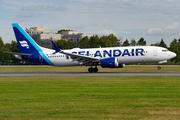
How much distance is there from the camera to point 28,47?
144ft

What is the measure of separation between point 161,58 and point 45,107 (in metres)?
29.8

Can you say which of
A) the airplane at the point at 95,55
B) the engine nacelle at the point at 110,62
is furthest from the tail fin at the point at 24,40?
the engine nacelle at the point at 110,62

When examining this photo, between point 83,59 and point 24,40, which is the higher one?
point 24,40

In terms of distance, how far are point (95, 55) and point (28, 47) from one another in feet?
39.1

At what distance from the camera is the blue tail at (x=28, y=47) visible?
43.5 m

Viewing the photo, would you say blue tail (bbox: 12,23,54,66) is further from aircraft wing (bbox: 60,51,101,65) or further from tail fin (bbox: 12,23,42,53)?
aircraft wing (bbox: 60,51,101,65)

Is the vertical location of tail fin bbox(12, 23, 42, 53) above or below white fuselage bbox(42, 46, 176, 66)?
above

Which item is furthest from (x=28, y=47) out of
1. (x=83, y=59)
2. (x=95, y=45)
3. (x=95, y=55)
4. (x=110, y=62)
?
(x=95, y=45)

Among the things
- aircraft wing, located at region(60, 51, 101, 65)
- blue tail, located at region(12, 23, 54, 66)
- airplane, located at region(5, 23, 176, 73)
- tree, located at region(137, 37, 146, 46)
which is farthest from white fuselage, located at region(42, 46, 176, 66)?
tree, located at region(137, 37, 146, 46)

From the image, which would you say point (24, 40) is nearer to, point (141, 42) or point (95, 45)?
point (95, 45)

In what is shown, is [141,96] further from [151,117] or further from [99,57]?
[99,57]

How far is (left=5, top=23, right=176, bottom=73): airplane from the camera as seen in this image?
1528 inches

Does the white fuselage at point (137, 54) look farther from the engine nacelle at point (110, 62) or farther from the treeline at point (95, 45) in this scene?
the treeline at point (95, 45)

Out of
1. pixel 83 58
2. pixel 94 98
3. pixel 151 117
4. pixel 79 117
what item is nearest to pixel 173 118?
pixel 151 117
